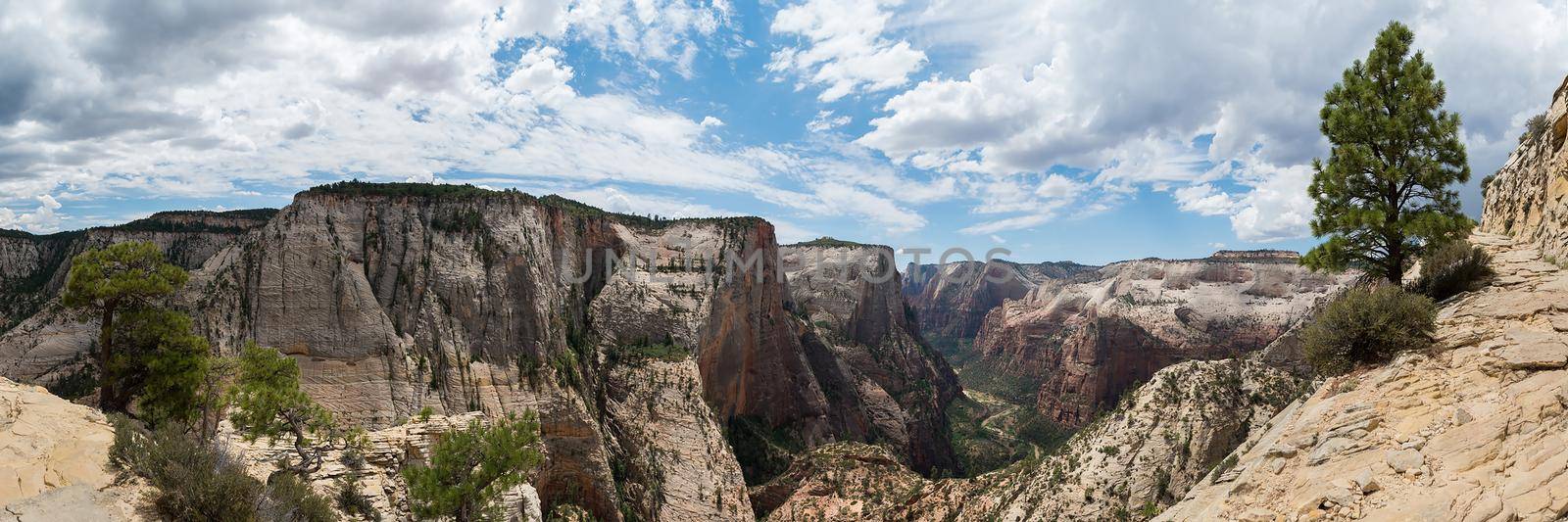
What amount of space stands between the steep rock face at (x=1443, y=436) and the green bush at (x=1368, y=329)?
0.42 m

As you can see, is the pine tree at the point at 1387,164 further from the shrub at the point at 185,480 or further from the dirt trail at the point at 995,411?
the dirt trail at the point at 995,411

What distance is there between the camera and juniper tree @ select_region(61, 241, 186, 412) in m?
16.9

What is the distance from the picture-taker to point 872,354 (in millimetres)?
91000

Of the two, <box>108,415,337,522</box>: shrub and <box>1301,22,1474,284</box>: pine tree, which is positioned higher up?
<box>1301,22,1474,284</box>: pine tree

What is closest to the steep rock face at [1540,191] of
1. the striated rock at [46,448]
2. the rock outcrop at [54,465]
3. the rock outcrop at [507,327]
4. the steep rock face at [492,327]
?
the rock outcrop at [54,465]

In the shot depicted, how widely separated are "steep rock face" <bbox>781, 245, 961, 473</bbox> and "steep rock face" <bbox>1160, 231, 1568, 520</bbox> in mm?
61136

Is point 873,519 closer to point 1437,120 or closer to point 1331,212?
point 1331,212

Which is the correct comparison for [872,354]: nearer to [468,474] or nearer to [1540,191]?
[1540,191]

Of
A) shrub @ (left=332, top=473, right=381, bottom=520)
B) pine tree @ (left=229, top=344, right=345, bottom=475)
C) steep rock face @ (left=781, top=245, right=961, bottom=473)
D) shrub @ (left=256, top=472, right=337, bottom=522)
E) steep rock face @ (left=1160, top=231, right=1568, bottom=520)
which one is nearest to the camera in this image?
steep rock face @ (left=1160, top=231, right=1568, bottom=520)

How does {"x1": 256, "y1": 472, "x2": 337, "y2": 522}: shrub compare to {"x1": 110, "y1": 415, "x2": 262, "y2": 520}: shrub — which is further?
{"x1": 256, "y1": 472, "x2": 337, "y2": 522}: shrub

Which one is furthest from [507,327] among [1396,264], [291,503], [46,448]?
[1396,264]

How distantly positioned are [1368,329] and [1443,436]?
13.6 feet

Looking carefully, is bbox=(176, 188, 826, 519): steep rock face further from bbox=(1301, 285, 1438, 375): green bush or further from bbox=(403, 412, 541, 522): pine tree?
bbox=(1301, 285, 1438, 375): green bush

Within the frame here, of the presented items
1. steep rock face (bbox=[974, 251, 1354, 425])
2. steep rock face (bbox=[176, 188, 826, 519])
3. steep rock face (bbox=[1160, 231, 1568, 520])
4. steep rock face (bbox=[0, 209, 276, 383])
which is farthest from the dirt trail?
steep rock face (bbox=[0, 209, 276, 383])
